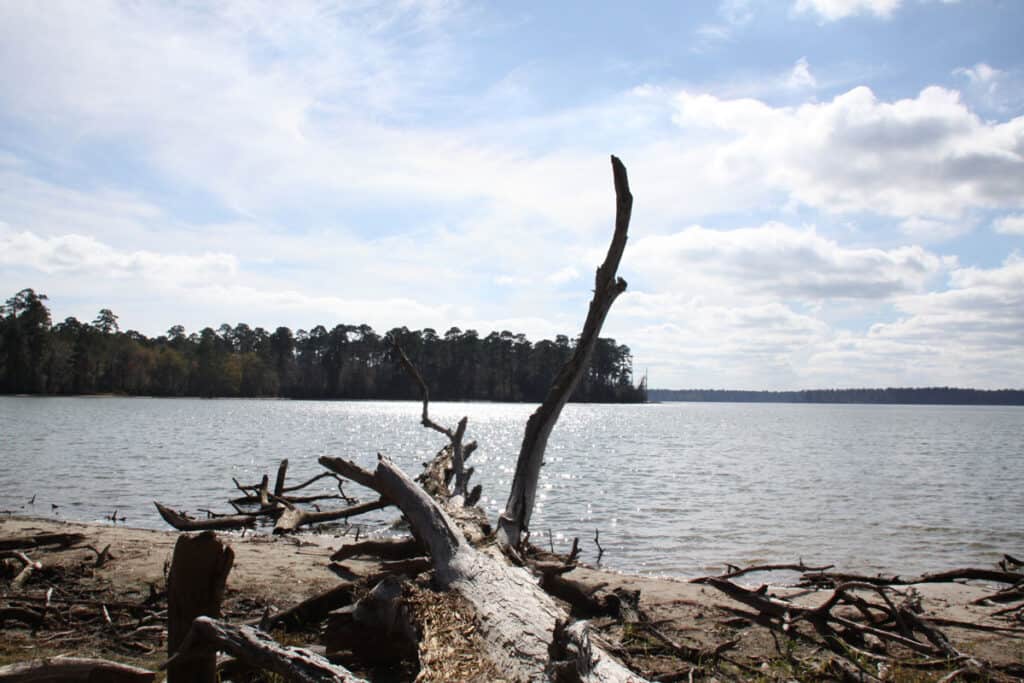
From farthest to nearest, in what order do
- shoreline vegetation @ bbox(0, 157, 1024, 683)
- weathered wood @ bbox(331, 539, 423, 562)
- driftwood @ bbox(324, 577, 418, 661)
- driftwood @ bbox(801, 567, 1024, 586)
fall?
driftwood @ bbox(801, 567, 1024, 586)
weathered wood @ bbox(331, 539, 423, 562)
driftwood @ bbox(324, 577, 418, 661)
shoreline vegetation @ bbox(0, 157, 1024, 683)

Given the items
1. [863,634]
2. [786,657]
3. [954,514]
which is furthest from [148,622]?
[954,514]

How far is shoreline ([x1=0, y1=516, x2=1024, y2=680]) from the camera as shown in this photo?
5.33 m

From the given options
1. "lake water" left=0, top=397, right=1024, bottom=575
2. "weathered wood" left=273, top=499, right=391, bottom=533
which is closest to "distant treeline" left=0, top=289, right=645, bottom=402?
"lake water" left=0, top=397, right=1024, bottom=575

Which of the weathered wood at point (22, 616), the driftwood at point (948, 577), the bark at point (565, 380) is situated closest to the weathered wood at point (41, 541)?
the weathered wood at point (22, 616)

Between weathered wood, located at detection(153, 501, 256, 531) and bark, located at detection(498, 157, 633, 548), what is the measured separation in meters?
4.84

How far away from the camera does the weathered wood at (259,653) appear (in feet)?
9.43

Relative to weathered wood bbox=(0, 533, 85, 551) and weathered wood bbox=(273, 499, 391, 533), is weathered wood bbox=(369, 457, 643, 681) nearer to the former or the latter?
A: weathered wood bbox=(273, 499, 391, 533)

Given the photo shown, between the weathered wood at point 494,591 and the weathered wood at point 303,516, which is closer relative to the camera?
the weathered wood at point 494,591

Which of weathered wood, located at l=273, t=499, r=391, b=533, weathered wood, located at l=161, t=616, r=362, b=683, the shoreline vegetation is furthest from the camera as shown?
weathered wood, located at l=273, t=499, r=391, b=533

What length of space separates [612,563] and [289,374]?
397ft

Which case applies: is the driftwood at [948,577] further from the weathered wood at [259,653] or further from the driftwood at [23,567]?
the driftwood at [23,567]

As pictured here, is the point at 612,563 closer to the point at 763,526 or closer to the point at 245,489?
the point at 763,526

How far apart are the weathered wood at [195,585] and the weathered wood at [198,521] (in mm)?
6104

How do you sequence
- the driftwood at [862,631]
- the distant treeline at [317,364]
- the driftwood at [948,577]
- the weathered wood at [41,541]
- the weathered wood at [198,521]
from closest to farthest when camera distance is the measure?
the driftwood at [862,631] → the driftwood at [948,577] → the weathered wood at [41,541] → the weathered wood at [198,521] → the distant treeline at [317,364]
